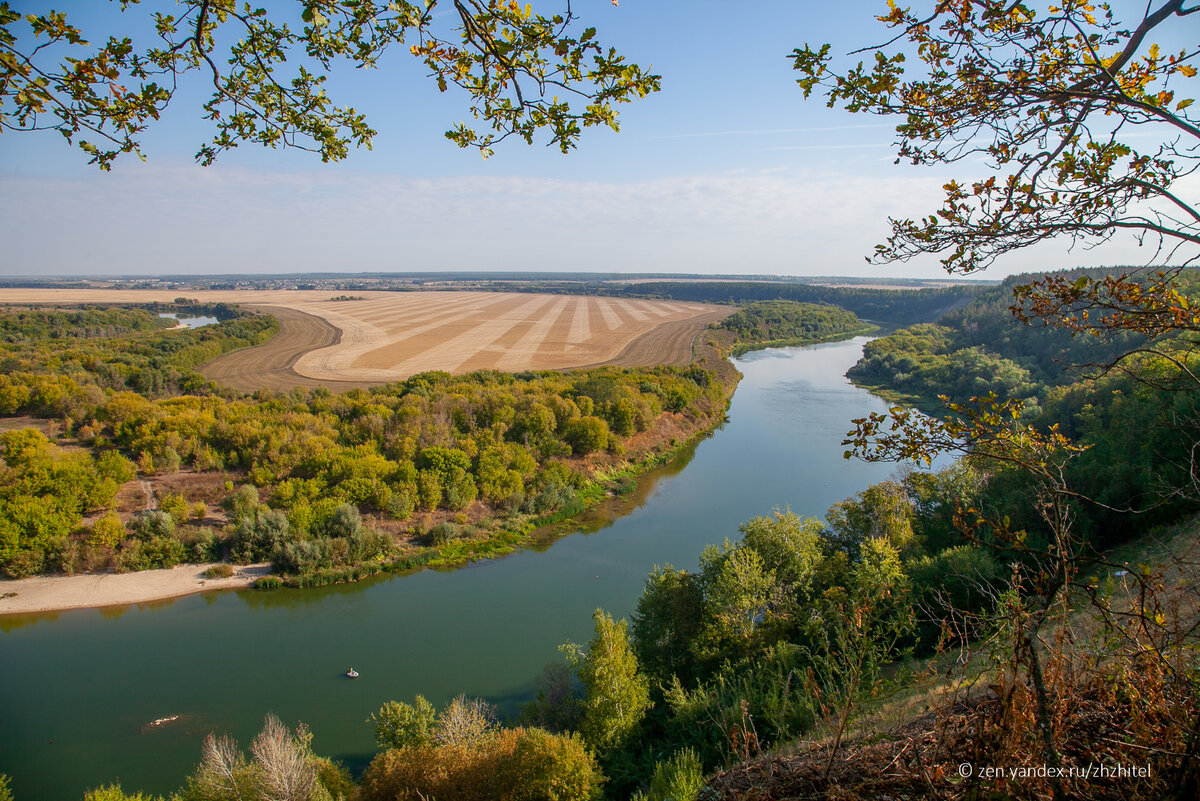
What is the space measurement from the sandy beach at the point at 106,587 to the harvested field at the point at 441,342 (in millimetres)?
25270

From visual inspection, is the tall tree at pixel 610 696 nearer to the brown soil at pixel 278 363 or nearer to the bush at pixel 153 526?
the bush at pixel 153 526

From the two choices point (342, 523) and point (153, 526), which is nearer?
point (153, 526)

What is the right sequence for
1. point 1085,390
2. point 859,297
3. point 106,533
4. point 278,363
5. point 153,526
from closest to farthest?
point 106,533
point 153,526
point 1085,390
point 278,363
point 859,297

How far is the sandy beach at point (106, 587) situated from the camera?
51.8 ft

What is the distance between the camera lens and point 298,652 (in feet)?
47.2

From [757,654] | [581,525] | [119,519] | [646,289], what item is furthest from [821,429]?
[646,289]

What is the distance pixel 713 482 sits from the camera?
26.3 meters

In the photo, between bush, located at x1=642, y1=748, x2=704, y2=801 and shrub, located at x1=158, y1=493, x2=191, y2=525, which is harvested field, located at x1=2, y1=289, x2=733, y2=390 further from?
bush, located at x1=642, y1=748, x2=704, y2=801

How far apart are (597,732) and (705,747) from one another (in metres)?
1.84

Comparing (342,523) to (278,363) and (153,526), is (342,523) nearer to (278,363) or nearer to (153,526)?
(153,526)

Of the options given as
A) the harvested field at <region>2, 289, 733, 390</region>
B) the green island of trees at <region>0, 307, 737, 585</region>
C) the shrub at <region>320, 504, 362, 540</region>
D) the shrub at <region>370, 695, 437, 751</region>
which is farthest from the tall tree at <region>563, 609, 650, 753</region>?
the harvested field at <region>2, 289, 733, 390</region>

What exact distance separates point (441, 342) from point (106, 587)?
45.3 metres

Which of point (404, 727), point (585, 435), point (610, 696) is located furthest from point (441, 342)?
point (610, 696)

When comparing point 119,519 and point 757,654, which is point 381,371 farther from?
point 757,654
